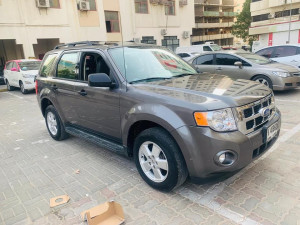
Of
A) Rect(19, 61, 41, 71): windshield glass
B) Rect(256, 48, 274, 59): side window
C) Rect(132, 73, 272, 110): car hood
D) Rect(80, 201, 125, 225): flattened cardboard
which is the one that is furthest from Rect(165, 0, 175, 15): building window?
Rect(80, 201, 125, 225): flattened cardboard

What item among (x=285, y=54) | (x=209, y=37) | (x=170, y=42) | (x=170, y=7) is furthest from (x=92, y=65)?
(x=209, y=37)

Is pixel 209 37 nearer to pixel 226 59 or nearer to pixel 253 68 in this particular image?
pixel 226 59

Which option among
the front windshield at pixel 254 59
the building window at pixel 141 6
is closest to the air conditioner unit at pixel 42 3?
the building window at pixel 141 6

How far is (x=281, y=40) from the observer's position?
3412 centimetres

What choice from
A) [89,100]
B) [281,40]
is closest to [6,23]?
[89,100]

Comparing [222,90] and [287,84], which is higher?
[222,90]

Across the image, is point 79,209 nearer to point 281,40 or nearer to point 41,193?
point 41,193

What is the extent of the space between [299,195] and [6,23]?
1891 cm

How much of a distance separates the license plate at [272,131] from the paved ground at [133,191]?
23.5 inches

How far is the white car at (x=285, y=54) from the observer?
9.28m

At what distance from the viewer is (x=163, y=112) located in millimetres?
2602

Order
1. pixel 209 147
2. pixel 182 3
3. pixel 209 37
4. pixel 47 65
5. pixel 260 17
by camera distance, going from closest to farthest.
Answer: pixel 209 147, pixel 47 65, pixel 182 3, pixel 260 17, pixel 209 37

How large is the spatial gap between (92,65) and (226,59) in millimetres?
5697

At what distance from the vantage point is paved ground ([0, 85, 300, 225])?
2.52 m
